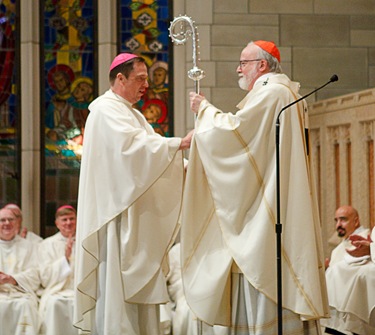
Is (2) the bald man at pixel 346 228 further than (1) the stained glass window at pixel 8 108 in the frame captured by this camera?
No

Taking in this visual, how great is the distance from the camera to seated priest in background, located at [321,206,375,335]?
842cm

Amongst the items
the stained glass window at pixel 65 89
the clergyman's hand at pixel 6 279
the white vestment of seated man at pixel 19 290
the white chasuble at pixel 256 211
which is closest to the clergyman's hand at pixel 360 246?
the white chasuble at pixel 256 211

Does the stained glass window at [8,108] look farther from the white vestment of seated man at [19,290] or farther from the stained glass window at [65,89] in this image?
the white vestment of seated man at [19,290]

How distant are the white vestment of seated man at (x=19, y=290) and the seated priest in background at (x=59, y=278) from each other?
0.08 metres

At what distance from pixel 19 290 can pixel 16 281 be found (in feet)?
0.29

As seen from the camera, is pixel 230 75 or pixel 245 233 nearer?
pixel 245 233

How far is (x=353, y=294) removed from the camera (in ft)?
27.7

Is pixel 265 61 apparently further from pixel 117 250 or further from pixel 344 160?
pixel 344 160

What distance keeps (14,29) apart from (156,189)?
17.3 feet

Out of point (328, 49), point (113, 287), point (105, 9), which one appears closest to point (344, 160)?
point (328, 49)

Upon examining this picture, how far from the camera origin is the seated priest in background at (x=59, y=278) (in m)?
8.58

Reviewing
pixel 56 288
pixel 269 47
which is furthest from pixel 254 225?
pixel 56 288

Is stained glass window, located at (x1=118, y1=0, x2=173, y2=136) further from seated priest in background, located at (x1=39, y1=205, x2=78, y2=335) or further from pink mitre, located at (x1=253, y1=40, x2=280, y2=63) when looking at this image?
pink mitre, located at (x1=253, y1=40, x2=280, y2=63)

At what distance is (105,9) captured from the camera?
38.3ft
